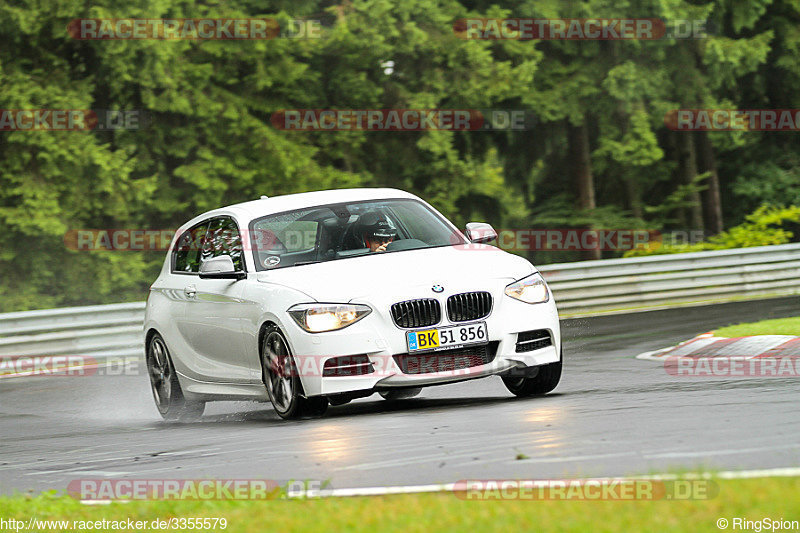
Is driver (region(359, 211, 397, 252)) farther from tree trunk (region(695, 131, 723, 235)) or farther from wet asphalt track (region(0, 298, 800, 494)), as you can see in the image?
tree trunk (region(695, 131, 723, 235))

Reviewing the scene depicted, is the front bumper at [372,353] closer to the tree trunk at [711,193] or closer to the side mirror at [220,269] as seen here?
the side mirror at [220,269]

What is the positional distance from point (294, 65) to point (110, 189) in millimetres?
4628

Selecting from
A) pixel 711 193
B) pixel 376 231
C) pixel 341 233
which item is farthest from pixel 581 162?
pixel 341 233

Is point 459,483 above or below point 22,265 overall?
above

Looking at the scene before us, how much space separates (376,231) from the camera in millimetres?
10875

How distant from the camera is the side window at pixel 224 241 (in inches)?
434

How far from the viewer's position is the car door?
1064 centimetres

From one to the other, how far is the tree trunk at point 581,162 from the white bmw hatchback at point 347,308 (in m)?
20.1

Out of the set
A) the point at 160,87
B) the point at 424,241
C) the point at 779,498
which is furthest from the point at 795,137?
the point at 779,498

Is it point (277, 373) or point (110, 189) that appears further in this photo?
point (110, 189)

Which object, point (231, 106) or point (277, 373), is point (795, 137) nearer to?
point (231, 106)

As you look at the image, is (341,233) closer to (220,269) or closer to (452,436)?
(220,269)

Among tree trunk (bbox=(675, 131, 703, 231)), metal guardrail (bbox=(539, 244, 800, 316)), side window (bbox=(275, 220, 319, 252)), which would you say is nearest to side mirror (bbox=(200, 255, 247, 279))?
side window (bbox=(275, 220, 319, 252))

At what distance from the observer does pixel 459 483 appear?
6.09 metres
